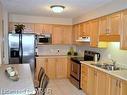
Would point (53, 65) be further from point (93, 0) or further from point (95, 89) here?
point (93, 0)

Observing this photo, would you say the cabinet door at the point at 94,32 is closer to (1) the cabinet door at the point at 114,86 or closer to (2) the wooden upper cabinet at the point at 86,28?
(2) the wooden upper cabinet at the point at 86,28

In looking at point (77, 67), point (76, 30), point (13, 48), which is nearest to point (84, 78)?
point (77, 67)

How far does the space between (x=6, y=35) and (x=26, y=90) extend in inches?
146

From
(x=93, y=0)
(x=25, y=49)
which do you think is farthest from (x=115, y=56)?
(x=25, y=49)

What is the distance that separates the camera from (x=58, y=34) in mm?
6090

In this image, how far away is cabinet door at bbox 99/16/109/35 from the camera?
3.74 m

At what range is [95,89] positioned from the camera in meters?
3.65

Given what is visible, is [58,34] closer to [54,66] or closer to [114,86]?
[54,66]

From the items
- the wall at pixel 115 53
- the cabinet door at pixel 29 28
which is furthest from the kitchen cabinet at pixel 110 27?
Answer: the cabinet door at pixel 29 28

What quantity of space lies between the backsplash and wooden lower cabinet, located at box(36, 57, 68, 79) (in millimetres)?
615

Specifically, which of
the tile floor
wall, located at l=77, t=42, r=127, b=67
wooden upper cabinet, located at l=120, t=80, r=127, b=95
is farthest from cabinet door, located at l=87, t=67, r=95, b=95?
wooden upper cabinet, located at l=120, t=80, r=127, b=95

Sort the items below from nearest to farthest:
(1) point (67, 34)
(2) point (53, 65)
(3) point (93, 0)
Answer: (3) point (93, 0) < (2) point (53, 65) < (1) point (67, 34)

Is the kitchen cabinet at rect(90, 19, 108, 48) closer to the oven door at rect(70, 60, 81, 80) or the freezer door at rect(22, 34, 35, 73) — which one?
the oven door at rect(70, 60, 81, 80)

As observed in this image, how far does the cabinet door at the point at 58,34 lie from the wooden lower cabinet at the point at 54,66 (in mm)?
720
